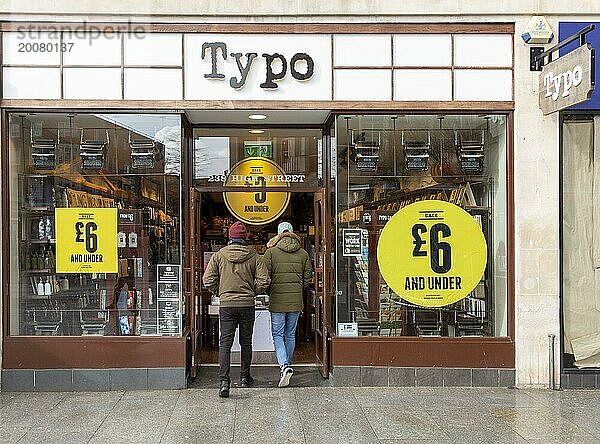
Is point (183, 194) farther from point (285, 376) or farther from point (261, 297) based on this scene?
point (261, 297)

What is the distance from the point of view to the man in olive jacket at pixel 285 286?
11.1 m

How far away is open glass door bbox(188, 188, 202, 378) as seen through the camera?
11.5m

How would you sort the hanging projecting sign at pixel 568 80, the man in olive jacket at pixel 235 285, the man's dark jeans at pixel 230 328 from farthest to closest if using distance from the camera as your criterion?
1. the man in olive jacket at pixel 235 285
2. the man's dark jeans at pixel 230 328
3. the hanging projecting sign at pixel 568 80

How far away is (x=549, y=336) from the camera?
422 inches

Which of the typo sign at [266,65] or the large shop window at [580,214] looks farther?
the large shop window at [580,214]

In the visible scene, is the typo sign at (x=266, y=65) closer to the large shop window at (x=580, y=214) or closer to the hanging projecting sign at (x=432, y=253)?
the hanging projecting sign at (x=432, y=253)

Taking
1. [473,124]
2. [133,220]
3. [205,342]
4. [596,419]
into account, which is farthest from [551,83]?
[205,342]

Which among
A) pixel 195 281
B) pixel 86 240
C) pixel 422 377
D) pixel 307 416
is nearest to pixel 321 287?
pixel 195 281

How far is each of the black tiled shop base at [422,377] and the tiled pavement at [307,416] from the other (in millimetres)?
112

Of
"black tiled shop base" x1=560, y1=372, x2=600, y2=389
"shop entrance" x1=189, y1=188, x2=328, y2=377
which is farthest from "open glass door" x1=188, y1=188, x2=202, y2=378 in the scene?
"black tiled shop base" x1=560, y1=372, x2=600, y2=389

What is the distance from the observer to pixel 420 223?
10984 mm

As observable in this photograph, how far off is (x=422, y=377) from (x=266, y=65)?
161 inches

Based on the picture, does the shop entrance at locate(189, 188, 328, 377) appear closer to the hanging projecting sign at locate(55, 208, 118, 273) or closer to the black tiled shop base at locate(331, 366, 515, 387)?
the black tiled shop base at locate(331, 366, 515, 387)

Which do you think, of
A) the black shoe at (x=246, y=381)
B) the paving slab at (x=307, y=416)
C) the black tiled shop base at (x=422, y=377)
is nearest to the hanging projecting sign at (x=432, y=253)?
the black tiled shop base at (x=422, y=377)
